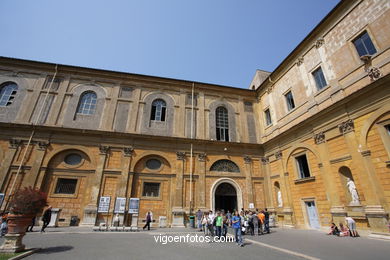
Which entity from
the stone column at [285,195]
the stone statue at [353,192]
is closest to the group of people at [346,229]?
the stone statue at [353,192]

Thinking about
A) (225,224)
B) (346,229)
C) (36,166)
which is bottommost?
(346,229)

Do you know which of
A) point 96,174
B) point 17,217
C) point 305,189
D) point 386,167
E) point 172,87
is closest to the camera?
point 17,217

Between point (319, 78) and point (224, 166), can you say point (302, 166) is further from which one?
point (319, 78)

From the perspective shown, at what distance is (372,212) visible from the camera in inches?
355

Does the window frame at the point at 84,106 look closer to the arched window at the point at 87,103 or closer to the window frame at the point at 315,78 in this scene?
the arched window at the point at 87,103

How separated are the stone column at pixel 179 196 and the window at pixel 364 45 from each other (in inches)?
514

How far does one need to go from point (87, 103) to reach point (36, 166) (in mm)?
5929

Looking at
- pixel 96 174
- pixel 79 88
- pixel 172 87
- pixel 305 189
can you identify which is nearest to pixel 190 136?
pixel 172 87

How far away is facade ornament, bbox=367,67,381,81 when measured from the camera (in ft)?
31.8

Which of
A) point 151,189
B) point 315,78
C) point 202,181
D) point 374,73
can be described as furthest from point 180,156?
point 374,73

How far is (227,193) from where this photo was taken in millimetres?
15891

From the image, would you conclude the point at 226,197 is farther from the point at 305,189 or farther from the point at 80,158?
the point at 80,158

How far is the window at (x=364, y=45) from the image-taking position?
34.4 feet

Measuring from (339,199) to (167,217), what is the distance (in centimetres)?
1077
